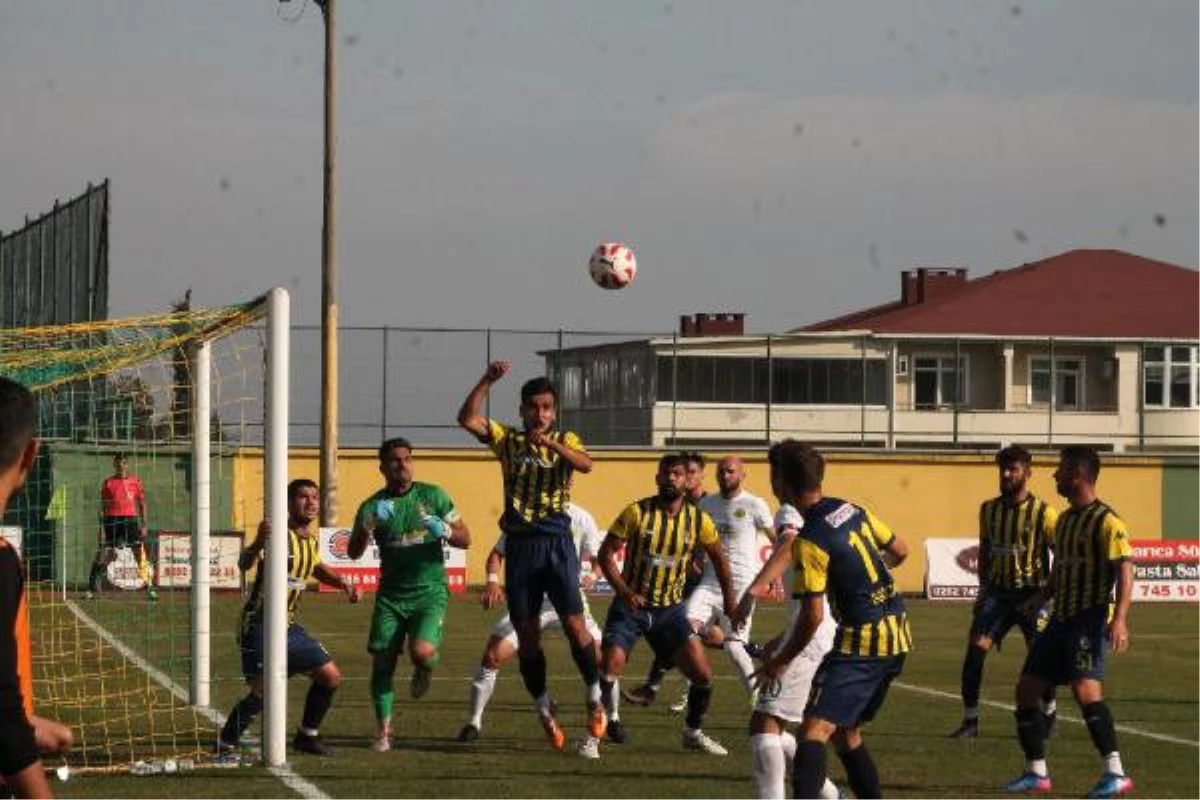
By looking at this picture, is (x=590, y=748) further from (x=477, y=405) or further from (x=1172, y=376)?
(x=1172, y=376)

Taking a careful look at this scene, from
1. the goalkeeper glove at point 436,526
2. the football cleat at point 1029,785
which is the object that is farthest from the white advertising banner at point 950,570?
the football cleat at point 1029,785

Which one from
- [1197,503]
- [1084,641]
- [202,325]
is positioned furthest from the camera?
[1197,503]

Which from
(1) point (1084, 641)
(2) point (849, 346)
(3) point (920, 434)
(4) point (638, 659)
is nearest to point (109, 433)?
(4) point (638, 659)

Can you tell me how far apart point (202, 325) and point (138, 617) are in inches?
527

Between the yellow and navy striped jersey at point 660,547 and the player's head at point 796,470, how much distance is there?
188 inches

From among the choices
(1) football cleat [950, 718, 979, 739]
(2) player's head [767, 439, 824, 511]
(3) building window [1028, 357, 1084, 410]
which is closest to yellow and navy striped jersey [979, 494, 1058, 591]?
(1) football cleat [950, 718, 979, 739]

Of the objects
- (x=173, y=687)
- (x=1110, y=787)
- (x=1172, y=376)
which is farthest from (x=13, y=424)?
(x=1172, y=376)

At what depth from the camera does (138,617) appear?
2805cm

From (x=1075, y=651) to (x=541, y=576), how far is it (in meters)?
3.25

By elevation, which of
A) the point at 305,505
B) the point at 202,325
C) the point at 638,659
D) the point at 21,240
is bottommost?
the point at 638,659

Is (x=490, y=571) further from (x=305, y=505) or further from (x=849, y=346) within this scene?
(x=849, y=346)

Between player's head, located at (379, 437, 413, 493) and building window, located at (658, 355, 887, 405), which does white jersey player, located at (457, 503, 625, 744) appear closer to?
player's head, located at (379, 437, 413, 493)

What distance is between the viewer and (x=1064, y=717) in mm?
17406

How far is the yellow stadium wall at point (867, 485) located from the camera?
39812 mm
